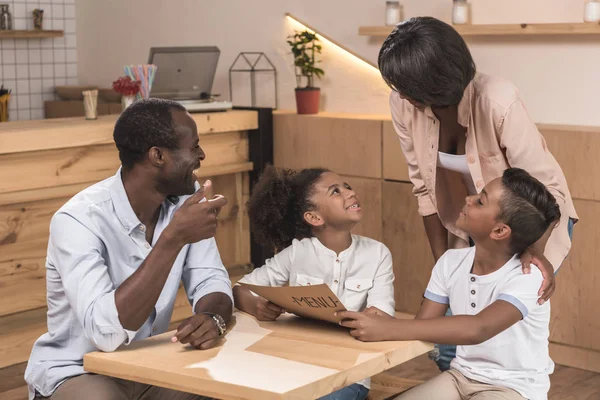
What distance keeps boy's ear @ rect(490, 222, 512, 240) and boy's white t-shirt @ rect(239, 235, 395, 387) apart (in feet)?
1.30

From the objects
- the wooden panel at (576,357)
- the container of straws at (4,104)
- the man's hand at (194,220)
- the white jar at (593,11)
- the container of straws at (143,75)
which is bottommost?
the wooden panel at (576,357)

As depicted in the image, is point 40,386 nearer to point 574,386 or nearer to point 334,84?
point 574,386

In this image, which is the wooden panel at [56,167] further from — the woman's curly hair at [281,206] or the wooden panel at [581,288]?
the wooden panel at [581,288]

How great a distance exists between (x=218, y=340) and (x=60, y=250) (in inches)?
16.5

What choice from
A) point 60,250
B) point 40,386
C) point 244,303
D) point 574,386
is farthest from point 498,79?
point 574,386

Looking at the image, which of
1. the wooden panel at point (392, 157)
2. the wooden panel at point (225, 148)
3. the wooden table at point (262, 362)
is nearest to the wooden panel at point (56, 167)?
the wooden panel at point (225, 148)

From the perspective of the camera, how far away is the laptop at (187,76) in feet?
15.0

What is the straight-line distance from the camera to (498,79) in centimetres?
246

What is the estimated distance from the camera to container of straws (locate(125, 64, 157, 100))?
14.2ft

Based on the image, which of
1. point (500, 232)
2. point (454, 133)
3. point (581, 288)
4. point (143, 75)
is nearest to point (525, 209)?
point (500, 232)

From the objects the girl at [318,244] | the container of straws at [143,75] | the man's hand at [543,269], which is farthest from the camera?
the container of straws at [143,75]

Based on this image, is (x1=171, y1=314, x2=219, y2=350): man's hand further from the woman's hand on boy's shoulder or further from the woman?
the woman

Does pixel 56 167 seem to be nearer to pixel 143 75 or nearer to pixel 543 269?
pixel 143 75

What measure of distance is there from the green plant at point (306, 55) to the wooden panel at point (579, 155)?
139cm
